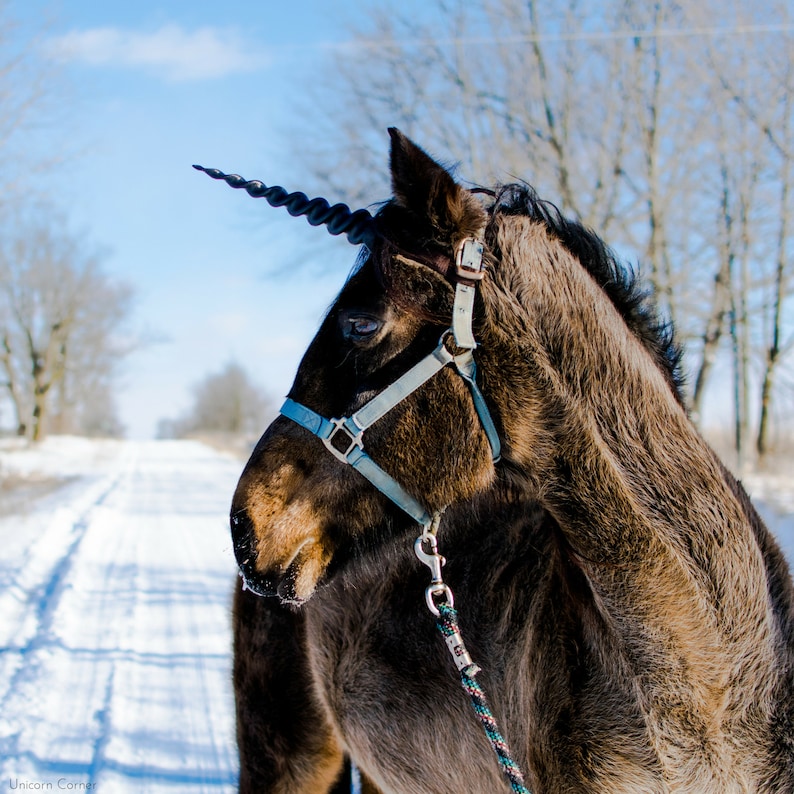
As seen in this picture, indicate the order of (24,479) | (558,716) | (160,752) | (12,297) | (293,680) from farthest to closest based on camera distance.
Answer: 1. (12,297)
2. (24,479)
3. (160,752)
4. (293,680)
5. (558,716)

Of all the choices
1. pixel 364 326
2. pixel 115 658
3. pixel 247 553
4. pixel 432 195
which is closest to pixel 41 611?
pixel 115 658

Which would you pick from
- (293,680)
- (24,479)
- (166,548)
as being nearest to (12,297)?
(24,479)

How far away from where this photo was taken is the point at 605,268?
2.05 m

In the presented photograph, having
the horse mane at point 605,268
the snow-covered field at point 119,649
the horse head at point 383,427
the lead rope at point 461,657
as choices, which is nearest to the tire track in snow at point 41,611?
→ the snow-covered field at point 119,649

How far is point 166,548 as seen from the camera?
9.25m

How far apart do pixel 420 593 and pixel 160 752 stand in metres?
2.54

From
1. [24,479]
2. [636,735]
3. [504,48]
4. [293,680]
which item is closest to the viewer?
[636,735]

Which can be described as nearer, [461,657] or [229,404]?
[461,657]

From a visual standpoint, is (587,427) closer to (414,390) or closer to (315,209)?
(414,390)

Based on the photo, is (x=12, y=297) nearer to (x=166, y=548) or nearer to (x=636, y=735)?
(x=166, y=548)

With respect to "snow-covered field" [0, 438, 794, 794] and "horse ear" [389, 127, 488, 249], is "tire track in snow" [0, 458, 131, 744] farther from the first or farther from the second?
"horse ear" [389, 127, 488, 249]

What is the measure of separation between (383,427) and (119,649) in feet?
15.5

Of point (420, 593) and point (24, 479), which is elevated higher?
point (420, 593)

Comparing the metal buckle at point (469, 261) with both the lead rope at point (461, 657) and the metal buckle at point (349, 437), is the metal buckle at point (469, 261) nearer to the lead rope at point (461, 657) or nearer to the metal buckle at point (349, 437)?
the metal buckle at point (349, 437)
